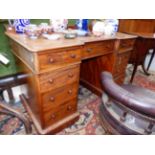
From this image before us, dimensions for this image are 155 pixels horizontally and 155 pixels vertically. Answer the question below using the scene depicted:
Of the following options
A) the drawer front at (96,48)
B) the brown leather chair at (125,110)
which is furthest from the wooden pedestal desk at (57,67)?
the brown leather chair at (125,110)

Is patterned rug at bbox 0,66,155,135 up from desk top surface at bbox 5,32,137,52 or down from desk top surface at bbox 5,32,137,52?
down

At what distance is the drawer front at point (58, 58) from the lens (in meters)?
0.99

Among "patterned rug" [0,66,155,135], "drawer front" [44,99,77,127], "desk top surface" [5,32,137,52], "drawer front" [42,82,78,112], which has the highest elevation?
"desk top surface" [5,32,137,52]

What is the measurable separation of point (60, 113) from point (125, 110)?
2.48 feet

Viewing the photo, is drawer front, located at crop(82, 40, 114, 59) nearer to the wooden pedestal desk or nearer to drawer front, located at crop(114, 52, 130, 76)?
the wooden pedestal desk

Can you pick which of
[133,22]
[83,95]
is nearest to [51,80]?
[83,95]

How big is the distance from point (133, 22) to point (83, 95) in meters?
1.71

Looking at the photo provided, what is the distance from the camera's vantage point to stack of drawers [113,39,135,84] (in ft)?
5.27

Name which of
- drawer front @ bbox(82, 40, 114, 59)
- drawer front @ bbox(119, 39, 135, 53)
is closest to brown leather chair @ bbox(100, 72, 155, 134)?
drawer front @ bbox(82, 40, 114, 59)

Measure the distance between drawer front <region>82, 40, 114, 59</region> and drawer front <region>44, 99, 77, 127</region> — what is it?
1.51 feet

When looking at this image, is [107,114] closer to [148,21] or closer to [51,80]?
[51,80]

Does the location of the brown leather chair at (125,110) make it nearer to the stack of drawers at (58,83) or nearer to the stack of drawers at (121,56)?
the stack of drawers at (58,83)
